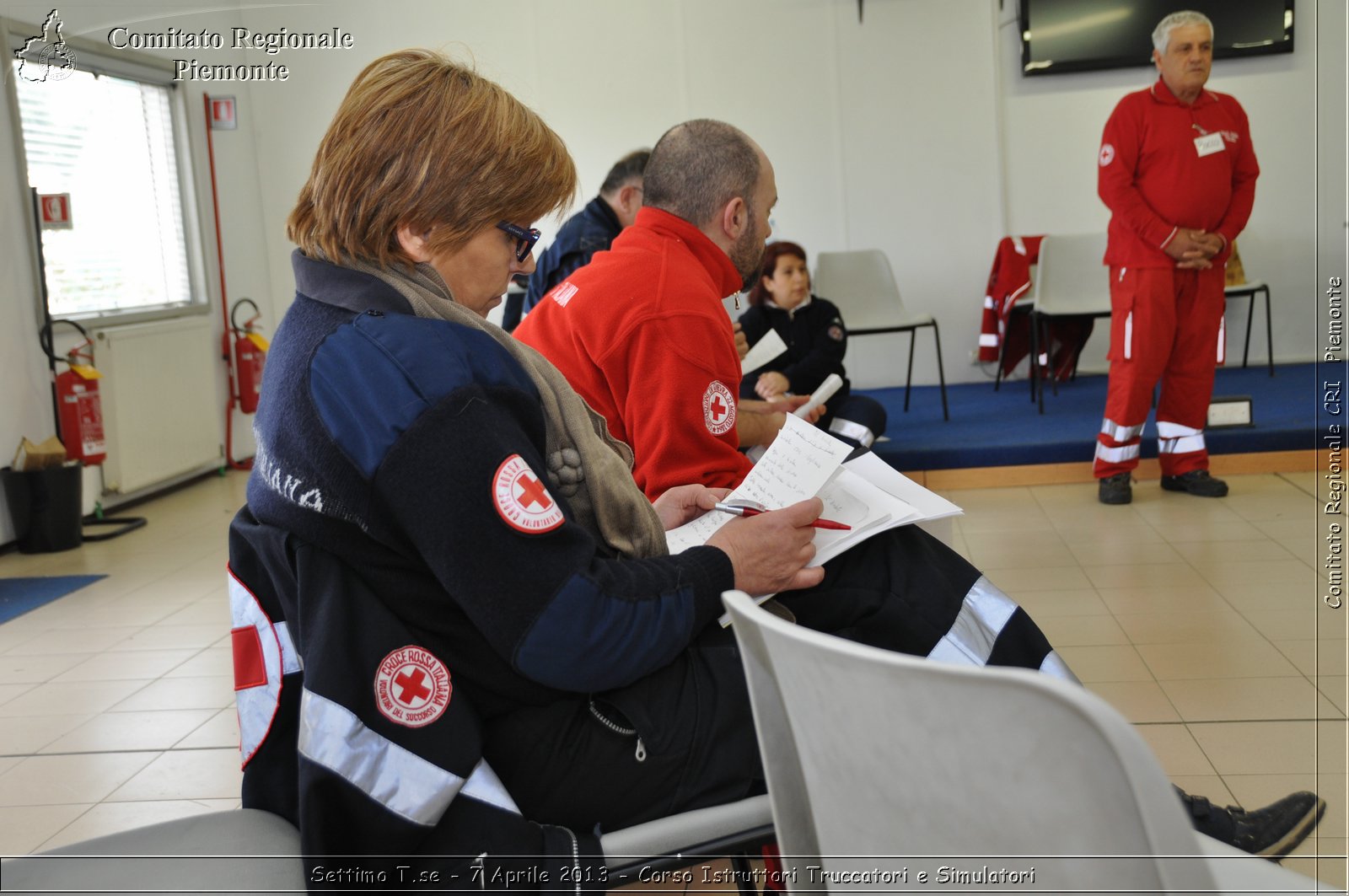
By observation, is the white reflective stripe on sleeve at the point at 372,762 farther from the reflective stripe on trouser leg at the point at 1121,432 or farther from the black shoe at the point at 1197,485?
the black shoe at the point at 1197,485

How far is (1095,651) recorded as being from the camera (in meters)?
2.81

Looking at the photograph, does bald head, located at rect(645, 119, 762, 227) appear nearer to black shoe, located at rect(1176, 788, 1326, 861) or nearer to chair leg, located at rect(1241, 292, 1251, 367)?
black shoe, located at rect(1176, 788, 1326, 861)

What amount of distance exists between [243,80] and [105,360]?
2.38 m

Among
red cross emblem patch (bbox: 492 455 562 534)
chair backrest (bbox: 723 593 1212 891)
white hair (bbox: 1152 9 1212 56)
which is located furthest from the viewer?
white hair (bbox: 1152 9 1212 56)

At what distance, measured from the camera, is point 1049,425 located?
17.5 ft

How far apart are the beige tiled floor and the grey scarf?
1.25 m

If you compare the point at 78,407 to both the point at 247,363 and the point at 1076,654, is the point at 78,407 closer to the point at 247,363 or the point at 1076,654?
the point at 247,363

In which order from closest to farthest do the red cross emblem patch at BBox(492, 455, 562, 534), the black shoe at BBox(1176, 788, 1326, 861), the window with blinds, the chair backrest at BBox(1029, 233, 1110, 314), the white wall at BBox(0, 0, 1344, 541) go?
the red cross emblem patch at BBox(492, 455, 562, 534) < the black shoe at BBox(1176, 788, 1326, 861) < the window with blinds < the chair backrest at BBox(1029, 233, 1110, 314) < the white wall at BBox(0, 0, 1344, 541)

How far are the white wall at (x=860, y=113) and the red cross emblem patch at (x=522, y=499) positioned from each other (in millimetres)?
5973

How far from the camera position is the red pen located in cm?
135

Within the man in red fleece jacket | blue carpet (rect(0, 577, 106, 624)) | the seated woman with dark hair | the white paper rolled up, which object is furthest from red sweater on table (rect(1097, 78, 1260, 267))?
blue carpet (rect(0, 577, 106, 624))

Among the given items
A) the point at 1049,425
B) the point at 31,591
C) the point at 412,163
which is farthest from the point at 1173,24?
the point at 31,591

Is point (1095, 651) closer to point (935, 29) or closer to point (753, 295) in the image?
point (753, 295)

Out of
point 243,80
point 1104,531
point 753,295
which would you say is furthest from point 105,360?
point 1104,531
